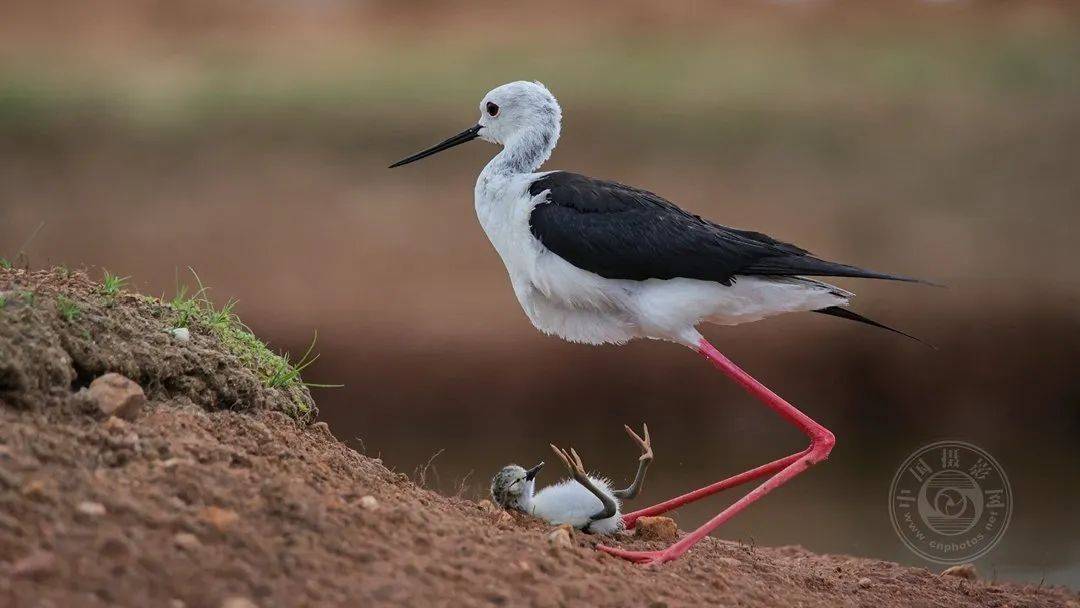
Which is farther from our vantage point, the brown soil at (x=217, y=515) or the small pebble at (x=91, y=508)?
the small pebble at (x=91, y=508)

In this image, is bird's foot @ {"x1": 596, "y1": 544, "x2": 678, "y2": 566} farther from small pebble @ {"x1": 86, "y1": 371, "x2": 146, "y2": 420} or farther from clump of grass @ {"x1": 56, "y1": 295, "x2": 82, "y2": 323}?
clump of grass @ {"x1": 56, "y1": 295, "x2": 82, "y2": 323}

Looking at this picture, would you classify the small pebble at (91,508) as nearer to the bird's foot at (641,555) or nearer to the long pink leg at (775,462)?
the bird's foot at (641,555)

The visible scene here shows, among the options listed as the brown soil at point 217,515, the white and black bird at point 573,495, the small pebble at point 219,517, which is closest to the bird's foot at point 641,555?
the brown soil at point 217,515

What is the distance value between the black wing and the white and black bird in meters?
0.76

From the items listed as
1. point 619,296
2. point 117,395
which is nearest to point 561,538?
point 619,296

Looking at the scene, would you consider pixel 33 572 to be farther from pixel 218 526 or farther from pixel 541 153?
pixel 541 153

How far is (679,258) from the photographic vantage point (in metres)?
4.68

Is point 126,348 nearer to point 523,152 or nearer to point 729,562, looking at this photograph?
point 523,152

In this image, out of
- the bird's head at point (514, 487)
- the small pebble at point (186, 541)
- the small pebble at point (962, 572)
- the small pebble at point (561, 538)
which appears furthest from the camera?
the small pebble at point (962, 572)

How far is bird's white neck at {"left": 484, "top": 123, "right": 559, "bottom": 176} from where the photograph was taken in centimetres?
527

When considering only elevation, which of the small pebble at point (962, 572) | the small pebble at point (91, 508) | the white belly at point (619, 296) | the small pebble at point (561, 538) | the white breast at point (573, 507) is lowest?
the small pebble at point (91, 508)

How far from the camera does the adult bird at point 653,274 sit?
4.67 m

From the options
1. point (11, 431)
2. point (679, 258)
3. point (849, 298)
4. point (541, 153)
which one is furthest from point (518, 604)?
point (541, 153)

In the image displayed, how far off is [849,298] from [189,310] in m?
3.09
